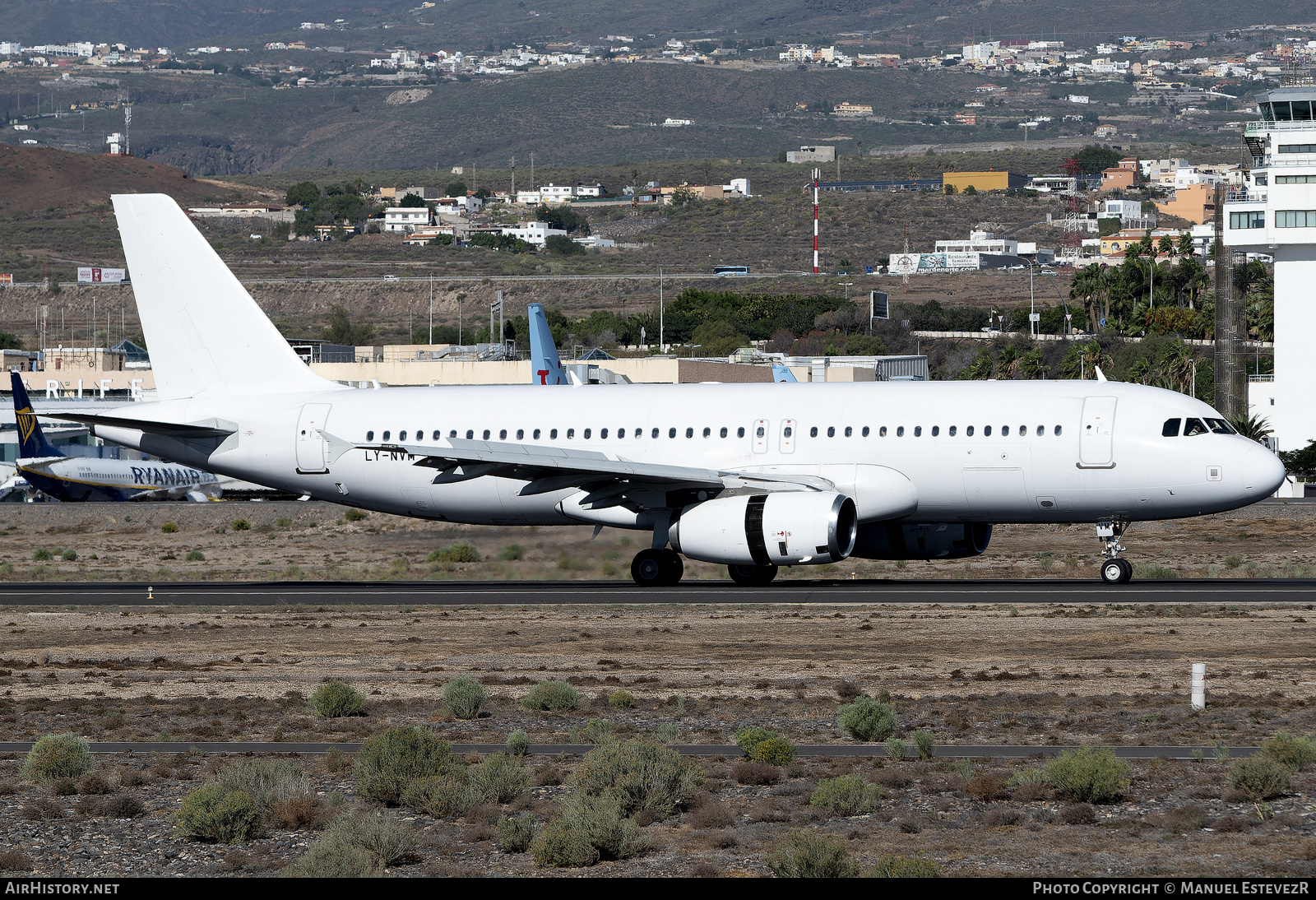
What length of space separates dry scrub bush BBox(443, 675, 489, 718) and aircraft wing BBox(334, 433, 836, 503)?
14.0 metres

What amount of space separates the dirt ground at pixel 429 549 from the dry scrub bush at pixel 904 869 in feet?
85.5

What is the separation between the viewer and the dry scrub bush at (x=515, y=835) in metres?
13.7

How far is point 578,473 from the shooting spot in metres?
35.5

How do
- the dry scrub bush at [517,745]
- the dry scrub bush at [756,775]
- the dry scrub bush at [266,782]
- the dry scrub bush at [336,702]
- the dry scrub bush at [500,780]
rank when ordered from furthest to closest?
the dry scrub bush at [336,702]
the dry scrub bush at [517,745]
the dry scrub bush at [756,775]
the dry scrub bush at [500,780]
the dry scrub bush at [266,782]

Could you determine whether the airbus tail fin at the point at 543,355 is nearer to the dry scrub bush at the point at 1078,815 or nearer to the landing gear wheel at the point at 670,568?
the landing gear wheel at the point at 670,568

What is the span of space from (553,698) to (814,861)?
9.38 m

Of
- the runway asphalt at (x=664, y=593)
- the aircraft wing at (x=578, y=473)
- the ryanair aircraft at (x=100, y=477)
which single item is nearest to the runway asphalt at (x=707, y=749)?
the runway asphalt at (x=664, y=593)

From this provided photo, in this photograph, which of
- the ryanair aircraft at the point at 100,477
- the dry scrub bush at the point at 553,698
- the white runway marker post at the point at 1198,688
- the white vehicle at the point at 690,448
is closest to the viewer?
the white runway marker post at the point at 1198,688

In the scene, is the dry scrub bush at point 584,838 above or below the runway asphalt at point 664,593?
above

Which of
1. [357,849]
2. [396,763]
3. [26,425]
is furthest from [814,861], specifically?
[26,425]

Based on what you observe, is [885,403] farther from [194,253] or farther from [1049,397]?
[194,253]

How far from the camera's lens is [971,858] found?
13.0 meters

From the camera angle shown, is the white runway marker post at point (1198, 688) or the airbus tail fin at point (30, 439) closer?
the white runway marker post at point (1198, 688)

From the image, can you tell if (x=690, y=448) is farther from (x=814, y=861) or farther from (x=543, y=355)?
(x=814, y=861)
